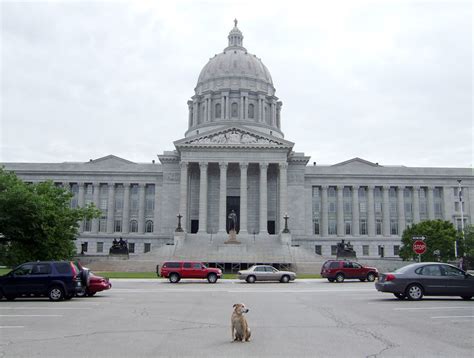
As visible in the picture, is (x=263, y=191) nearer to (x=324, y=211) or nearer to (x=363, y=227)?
(x=324, y=211)

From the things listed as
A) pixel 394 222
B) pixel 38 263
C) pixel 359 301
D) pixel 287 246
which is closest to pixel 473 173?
pixel 394 222

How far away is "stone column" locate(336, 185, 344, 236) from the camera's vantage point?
289 ft

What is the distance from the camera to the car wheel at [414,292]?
22172 millimetres

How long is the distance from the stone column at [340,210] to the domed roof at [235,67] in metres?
30.2

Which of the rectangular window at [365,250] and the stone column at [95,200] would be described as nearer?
the stone column at [95,200]

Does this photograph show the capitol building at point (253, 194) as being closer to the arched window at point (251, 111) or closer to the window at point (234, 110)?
the window at point (234, 110)

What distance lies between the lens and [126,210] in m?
87.4

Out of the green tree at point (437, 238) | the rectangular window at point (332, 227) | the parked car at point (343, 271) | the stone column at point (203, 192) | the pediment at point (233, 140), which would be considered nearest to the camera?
the parked car at point (343, 271)

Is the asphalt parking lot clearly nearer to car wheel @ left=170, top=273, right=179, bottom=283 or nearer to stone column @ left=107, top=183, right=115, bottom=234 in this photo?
car wheel @ left=170, top=273, right=179, bottom=283

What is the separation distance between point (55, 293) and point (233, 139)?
59.7 meters

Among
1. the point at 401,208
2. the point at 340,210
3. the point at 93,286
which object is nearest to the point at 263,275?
the point at 93,286

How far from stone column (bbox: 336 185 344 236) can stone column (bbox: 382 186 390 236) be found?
721cm

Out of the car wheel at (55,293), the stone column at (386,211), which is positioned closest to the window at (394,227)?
the stone column at (386,211)

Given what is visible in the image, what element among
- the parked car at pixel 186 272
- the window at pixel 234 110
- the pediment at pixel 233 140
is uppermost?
the window at pixel 234 110
